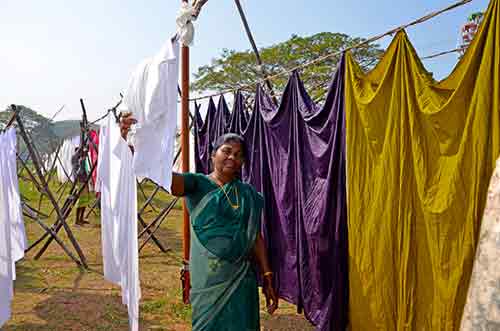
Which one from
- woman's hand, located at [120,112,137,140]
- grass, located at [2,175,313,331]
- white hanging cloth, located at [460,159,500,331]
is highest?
woman's hand, located at [120,112,137,140]

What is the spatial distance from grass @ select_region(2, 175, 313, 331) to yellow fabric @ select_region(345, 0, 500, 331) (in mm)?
1672

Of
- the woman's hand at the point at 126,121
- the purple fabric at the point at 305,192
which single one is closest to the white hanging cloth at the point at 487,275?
the purple fabric at the point at 305,192

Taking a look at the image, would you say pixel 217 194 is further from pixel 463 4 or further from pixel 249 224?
pixel 463 4

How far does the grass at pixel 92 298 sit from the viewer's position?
154 inches

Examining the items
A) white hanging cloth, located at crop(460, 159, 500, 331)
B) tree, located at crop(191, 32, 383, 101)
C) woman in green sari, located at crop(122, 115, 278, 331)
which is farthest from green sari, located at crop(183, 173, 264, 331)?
tree, located at crop(191, 32, 383, 101)

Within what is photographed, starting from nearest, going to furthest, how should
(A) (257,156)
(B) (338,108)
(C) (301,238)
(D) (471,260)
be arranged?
1. (D) (471,260)
2. (B) (338,108)
3. (C) (301,238)
4. (A) (257,156)

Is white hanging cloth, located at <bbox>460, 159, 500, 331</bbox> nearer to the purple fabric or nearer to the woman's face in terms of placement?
the purple fabric

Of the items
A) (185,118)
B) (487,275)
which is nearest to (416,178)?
(487,275)

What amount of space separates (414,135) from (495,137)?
44 cm

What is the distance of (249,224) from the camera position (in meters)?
2.38

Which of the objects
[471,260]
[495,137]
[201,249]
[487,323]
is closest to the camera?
[487,323]

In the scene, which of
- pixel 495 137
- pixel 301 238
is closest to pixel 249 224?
pixel 301 238

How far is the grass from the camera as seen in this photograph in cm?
392

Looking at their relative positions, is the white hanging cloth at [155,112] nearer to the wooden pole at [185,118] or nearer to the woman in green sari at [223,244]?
the woman in green sari at [223,244]
